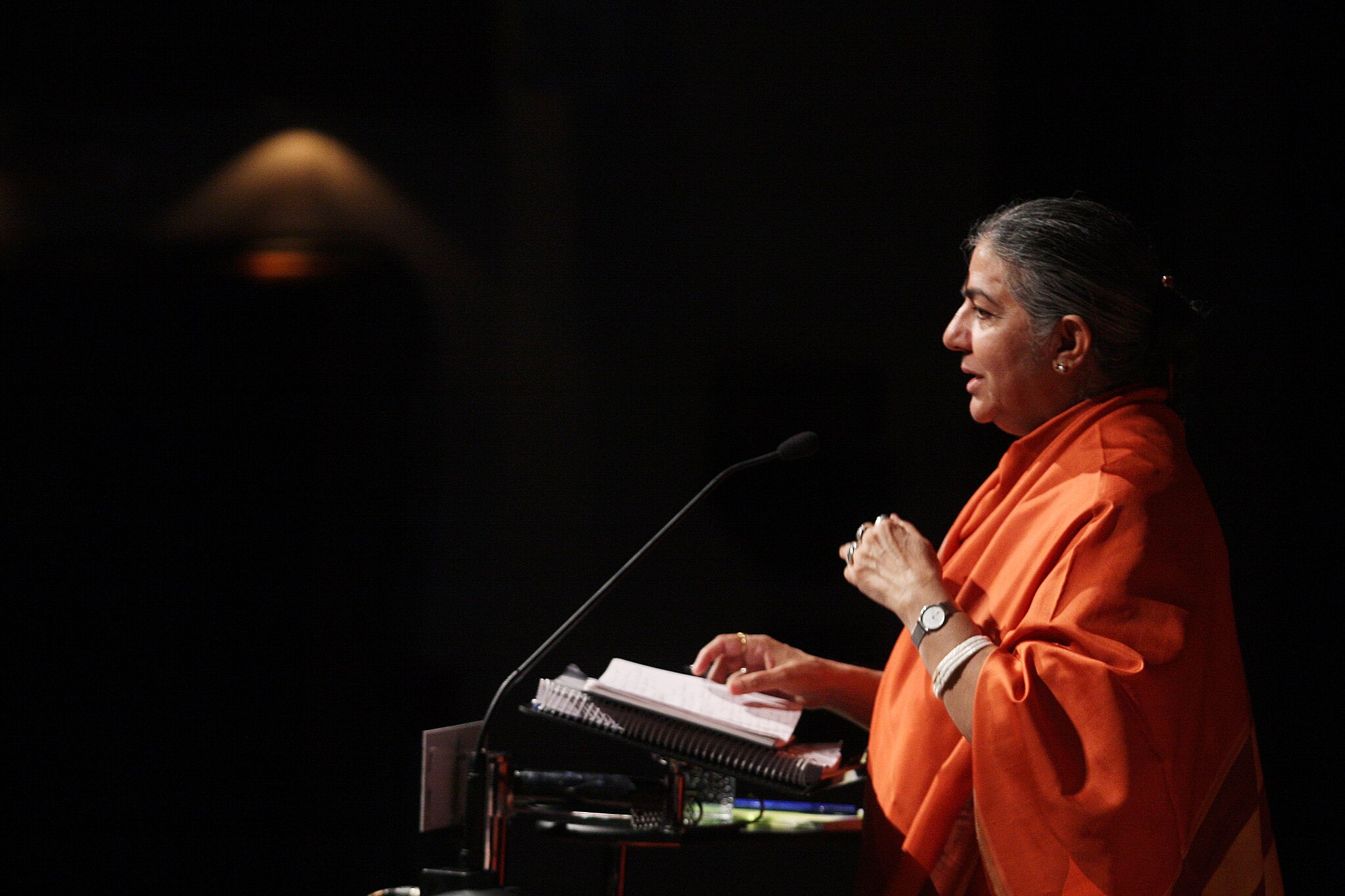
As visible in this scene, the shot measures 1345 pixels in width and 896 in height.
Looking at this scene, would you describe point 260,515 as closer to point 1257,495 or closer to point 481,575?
point 481,575

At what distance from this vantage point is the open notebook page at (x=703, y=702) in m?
1.55

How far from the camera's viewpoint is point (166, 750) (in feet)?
8.23

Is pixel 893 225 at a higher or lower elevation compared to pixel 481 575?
higher

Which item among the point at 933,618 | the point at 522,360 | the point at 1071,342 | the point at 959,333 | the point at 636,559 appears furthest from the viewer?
the point at 522,360

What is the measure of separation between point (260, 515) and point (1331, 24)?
2.34m

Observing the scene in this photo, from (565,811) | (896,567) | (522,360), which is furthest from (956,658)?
(522,360)

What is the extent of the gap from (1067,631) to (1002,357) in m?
0.42

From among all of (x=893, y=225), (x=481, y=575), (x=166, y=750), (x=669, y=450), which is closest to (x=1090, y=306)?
(x=893, y=225)

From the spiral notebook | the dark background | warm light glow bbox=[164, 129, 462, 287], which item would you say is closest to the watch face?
the spiral notebook

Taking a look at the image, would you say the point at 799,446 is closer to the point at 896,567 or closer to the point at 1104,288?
the point at 896,567

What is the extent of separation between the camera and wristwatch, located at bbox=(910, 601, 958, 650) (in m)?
1.48

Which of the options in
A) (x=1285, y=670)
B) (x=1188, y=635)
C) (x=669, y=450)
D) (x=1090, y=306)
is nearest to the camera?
(x=1188, y=635)

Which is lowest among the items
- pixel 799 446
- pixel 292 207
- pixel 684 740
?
pixel 684 740

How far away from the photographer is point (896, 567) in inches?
61.7
